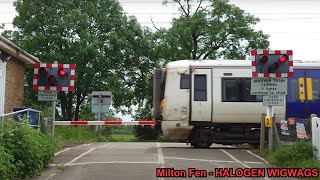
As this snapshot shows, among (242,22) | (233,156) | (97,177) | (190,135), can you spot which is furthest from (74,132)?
(242,22)

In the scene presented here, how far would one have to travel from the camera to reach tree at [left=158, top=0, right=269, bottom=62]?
132 ft

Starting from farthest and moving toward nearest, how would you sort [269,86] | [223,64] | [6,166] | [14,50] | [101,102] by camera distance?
[101,102] < [223,64] < [14,50] < [269,86] < [6,166]

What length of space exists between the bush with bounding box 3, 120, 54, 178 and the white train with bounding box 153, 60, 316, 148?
7.30 meters

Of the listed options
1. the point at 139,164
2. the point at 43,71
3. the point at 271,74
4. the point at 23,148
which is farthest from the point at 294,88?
the point at 23,148

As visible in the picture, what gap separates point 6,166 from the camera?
330 inches

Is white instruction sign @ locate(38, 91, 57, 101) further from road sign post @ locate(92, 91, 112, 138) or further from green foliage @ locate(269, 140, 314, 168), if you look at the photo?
road sign post @ locate(92, 91, 112, 138)

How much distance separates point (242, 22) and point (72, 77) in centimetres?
2791

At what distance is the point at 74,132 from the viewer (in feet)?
79.8

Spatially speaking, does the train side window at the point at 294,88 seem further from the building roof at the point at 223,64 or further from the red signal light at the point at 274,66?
the red signal light at the point at 274,66

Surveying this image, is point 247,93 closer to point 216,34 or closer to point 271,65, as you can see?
point 271,65

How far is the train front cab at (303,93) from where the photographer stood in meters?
17.4

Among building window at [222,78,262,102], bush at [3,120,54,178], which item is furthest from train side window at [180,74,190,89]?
bush at [3,120,54,178]

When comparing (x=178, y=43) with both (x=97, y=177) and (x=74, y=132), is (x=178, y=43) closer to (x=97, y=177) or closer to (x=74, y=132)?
(x=74, y=132)

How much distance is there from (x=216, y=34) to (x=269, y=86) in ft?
85.6
